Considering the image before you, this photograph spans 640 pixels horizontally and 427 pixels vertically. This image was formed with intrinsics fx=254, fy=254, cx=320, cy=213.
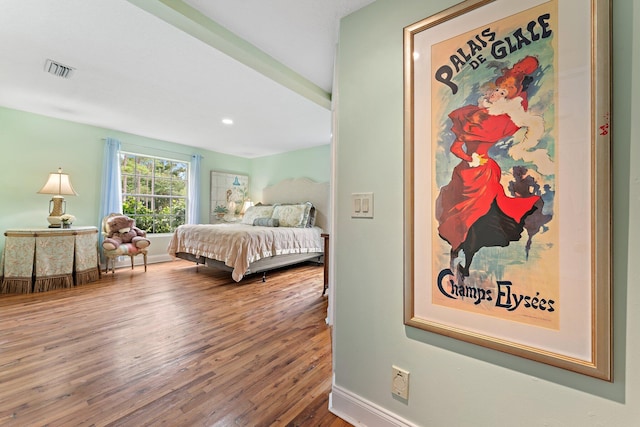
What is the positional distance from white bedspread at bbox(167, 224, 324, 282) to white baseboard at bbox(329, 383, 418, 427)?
7.70 feet

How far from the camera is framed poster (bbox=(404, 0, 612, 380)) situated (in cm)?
78

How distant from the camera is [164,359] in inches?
69.3

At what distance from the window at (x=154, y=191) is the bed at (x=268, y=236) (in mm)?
960

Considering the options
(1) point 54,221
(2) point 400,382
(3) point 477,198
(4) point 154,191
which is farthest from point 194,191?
(3) point 477,198

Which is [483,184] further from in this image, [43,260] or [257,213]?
[257,213]

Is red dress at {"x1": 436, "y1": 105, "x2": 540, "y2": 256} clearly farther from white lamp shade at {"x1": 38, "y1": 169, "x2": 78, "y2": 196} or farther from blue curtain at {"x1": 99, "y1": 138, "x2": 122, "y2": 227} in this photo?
blue curtain at {"x1": 99, "y1": 138, "x2": 122, "y2": 227}

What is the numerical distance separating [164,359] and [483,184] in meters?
2.19

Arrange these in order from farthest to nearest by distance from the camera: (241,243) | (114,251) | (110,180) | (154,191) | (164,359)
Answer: (154,191) → (110,180) → (114,251) → (241,243) → (164,359)

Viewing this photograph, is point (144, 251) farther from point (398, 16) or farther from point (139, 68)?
point (398, 16)

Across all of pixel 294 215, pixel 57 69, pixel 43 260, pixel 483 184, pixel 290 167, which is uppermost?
pixel 57 69

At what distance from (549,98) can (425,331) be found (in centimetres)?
98

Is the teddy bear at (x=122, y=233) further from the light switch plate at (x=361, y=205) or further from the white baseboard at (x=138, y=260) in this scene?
the light switch plate at (x=361, y=205)

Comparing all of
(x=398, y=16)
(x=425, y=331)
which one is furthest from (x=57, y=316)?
(x=398, y=16)

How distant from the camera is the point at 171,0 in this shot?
151 cm
